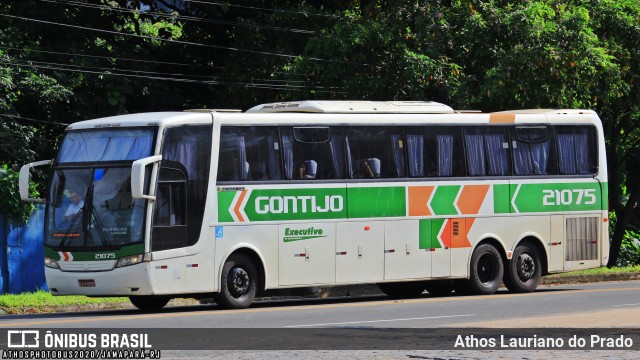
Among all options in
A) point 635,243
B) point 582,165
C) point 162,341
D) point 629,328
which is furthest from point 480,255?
point 635,243

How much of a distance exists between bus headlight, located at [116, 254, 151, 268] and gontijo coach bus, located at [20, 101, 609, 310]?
0.9 inches

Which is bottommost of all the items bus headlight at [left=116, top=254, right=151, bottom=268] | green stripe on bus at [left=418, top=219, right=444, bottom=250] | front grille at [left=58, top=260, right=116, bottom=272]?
front grille at [left=58, top=260, right=116, bottom=272]

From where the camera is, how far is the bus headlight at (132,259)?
20.3m

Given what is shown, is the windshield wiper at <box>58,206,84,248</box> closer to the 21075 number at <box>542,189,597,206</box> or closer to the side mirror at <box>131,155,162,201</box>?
the side mirror at <box>131,155,162,201</box>

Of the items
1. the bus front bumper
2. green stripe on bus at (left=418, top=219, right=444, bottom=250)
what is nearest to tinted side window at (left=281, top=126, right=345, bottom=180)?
green stripe on bus at (left=418, top=219, right=444, bottom=250)

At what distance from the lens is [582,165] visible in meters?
26.4

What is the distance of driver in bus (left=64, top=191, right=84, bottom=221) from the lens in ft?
68.4

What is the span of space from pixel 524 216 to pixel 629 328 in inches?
375

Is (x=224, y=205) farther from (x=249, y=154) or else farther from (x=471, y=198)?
(x=471, y=198)

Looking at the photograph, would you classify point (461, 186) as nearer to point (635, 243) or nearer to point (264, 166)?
point (264, 166)

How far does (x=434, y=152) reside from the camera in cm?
2431

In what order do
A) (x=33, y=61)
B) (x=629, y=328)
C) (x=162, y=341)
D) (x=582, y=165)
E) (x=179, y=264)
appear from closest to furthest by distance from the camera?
(x=162, y=341) → (x=629, y=328) → (x=179, y=264) → (x=582, y=165) → (x=33, y=61)

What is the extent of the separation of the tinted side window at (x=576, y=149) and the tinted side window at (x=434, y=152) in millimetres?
2570

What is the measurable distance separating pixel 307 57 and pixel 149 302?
11405 mm
